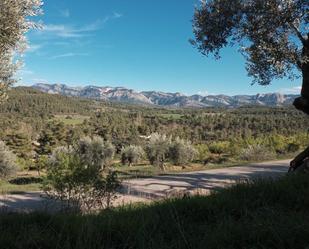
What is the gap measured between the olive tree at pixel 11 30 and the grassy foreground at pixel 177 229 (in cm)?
505

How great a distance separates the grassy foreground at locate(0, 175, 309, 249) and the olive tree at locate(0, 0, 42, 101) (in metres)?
5.05

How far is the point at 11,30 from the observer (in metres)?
8.49

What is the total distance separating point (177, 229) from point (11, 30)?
6499 millimetres

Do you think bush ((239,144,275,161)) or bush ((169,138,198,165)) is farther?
bush ((169,138,198,165))

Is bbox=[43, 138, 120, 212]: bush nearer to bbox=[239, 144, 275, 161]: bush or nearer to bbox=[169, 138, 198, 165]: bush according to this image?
bbox=[239, 144, 275, 161]: bush

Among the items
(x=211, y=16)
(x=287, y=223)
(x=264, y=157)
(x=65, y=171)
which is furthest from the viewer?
(x=264, y=157)

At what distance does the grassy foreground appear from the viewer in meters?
3.51

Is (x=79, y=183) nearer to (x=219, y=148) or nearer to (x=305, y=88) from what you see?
(x=305, y=88)

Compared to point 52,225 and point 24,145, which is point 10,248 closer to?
point 52,225

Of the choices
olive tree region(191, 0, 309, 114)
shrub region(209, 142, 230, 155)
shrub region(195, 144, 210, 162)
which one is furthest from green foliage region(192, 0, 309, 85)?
shrub region(209, 142, 230, 155)

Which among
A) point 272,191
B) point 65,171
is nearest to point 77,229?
point 272,191

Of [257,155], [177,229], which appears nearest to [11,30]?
[177,229]

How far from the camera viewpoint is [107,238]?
3.71 meters

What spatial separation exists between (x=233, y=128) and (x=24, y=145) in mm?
73068
